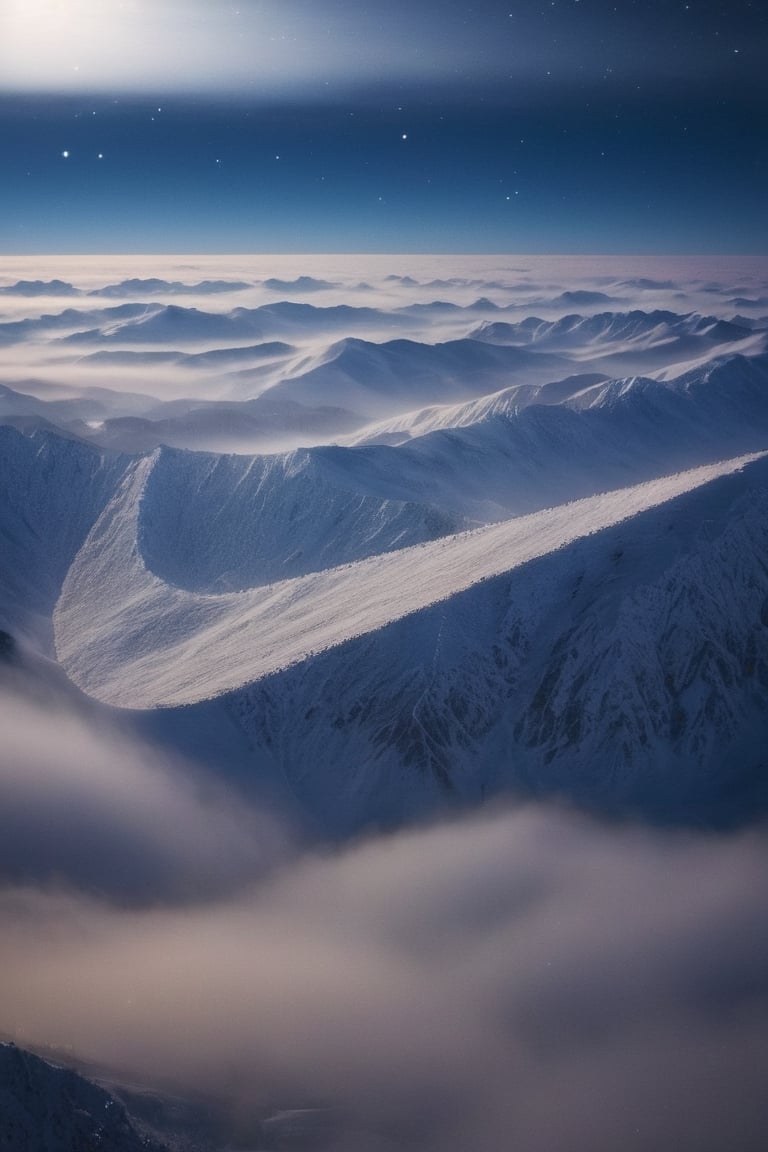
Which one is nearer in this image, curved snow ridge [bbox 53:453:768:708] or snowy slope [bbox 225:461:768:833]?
snowy slope [bbox 225:461:768:833]

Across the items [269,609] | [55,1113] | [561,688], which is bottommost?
[55,1113]

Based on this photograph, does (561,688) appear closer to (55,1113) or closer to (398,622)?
(398,622)

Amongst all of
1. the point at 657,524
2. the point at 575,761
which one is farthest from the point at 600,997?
the point at 657,524

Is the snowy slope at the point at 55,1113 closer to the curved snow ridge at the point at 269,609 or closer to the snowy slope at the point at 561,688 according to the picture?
the snowy slope at the point at 561,688

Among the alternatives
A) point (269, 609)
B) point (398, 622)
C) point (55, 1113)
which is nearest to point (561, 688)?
point (398, 622)

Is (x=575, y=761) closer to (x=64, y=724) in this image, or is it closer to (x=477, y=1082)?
(x=477, y=1082)

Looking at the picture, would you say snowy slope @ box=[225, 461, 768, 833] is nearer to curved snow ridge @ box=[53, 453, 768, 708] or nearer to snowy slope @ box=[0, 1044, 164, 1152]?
curved snow ridge @ box=[53, 453, 768, 708]

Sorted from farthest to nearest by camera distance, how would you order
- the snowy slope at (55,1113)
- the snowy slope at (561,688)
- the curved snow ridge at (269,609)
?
the curved snow ridge at (269,609)
the snowy slope at (561,688)
the snowy slope at (55,1113)

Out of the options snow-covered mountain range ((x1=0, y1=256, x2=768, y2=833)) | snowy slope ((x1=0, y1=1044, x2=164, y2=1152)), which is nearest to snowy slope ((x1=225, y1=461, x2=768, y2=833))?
snow-covered mountain range ((x1=0, y1=256, x2=768, y2=833))

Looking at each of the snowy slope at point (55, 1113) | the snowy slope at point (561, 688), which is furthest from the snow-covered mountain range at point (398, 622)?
the snowy slope at point (55, 1113)
